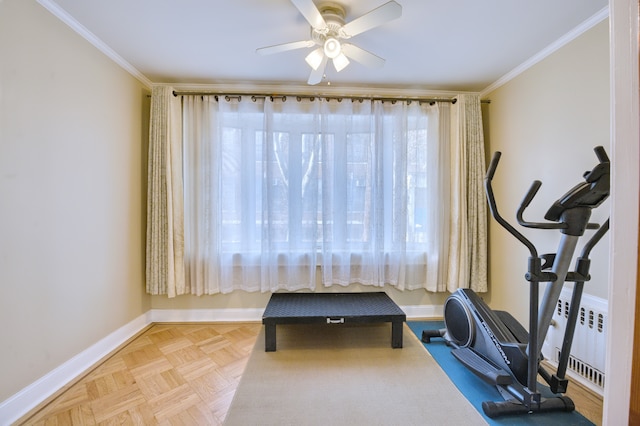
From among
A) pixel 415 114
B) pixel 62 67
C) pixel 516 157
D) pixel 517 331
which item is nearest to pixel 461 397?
pixel 517 331

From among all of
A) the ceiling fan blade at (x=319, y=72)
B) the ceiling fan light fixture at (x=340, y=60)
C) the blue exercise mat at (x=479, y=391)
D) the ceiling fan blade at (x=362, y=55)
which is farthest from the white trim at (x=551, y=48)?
the blue exercise mat at (x=479, y=391)

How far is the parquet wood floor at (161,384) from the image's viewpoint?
61.1 inches

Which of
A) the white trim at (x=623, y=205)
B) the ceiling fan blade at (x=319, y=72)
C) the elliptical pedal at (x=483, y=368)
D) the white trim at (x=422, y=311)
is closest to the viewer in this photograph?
the white trim at (x=623, y=205)

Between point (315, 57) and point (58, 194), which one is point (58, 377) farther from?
point (315, 57)

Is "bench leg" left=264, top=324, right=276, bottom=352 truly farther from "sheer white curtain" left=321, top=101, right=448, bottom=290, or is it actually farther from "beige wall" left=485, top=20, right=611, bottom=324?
"beige wall" left=485, top=20, right=611, bottom=324

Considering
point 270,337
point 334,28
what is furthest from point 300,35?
point 270,337

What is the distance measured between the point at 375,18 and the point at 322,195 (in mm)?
1572

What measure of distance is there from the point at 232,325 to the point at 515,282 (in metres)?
2.84

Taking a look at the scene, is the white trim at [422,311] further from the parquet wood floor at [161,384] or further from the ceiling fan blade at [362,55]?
the ceiling fan blade at [362,55]

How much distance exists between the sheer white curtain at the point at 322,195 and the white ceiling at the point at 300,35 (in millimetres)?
297

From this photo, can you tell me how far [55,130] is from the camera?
1.76 metres

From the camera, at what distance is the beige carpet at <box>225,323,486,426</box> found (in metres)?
1.51

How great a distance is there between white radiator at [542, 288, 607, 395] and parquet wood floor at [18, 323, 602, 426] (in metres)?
0.10

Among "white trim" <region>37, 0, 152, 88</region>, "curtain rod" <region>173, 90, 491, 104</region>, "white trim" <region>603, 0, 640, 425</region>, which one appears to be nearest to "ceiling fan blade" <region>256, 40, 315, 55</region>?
"curtain rod" <region>173, 90, 491, 104</region>
